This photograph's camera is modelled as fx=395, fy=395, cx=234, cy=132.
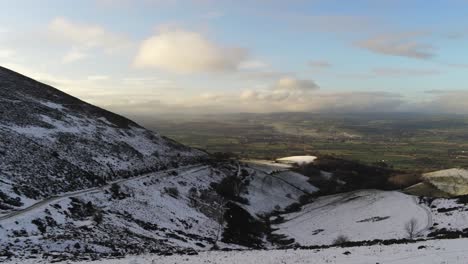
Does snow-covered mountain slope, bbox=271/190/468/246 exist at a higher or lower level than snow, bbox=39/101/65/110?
lower

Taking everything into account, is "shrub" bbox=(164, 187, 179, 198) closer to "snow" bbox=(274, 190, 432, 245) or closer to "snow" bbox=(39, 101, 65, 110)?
"snow" bbox=(274, 190, 432, 245)

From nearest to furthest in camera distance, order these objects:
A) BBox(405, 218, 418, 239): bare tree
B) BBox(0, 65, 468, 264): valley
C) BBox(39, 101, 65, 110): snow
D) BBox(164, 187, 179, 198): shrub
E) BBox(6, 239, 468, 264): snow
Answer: BBox(6, 239, 468, 264): snow → BBox(0, 65, 468, 264): valley → BBox(405, 218, 418, 239): bare tree → BBox(164, 187, 179, 198): shrub → BBox(39, 101, 65, 110): snow

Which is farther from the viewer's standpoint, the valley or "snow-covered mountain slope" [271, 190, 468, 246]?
"snow-covered mountain slope" [271, 190, 468, 246]

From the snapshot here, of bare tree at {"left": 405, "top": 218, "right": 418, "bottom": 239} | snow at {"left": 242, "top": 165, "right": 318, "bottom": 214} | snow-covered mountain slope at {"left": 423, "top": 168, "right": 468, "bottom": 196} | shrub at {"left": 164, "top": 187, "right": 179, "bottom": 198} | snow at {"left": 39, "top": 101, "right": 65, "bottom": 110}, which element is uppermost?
snow at {"left": 39, "top": 101, "right": 65, "bottom": 110}

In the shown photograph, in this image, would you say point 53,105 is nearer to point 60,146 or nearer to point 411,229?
point 60,146

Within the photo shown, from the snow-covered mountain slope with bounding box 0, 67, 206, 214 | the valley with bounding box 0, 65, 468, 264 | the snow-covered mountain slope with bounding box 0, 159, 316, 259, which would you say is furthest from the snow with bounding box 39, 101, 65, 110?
the snow-covered mountain slope with bounding box 0, 159, 316, 259

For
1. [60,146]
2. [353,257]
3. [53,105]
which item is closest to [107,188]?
[60,146]
